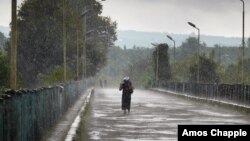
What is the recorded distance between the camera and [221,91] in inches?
1497

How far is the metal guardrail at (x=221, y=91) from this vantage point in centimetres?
3216

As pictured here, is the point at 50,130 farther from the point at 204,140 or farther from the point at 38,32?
the point at 38,32

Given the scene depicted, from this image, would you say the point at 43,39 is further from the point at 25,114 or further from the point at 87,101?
the point at 25,114

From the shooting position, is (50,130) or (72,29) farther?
(72,29)

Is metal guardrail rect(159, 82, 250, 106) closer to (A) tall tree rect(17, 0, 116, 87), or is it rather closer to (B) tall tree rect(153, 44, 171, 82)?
(A) tall tree rect(17, 0, 116, 87)

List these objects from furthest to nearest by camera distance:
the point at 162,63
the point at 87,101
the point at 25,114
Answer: the point at 162,63 < the point at 87,101 < the point at 25,114

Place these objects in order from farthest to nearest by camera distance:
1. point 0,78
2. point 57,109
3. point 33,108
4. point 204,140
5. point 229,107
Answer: point 0,78 < point 229,107 < point 57,109 < point 33,108 < point 204,140

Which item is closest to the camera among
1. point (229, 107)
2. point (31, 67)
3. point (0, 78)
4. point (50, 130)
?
point (50, 130)

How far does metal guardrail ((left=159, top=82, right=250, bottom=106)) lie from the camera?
32156 millimetres

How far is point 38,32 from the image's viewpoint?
85250 mm

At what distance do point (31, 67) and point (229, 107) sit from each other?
174 feet

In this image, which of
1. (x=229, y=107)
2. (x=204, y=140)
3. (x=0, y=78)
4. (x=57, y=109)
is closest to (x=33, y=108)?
(x=204, y=140)

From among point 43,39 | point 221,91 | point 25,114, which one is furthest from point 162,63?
point 25,114

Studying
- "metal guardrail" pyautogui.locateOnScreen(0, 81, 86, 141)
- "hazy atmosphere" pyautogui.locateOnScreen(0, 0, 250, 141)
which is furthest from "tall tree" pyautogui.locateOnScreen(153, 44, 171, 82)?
"metal guardrail" pyautogui.locateOnScreen(0, 81, 86, 141)
